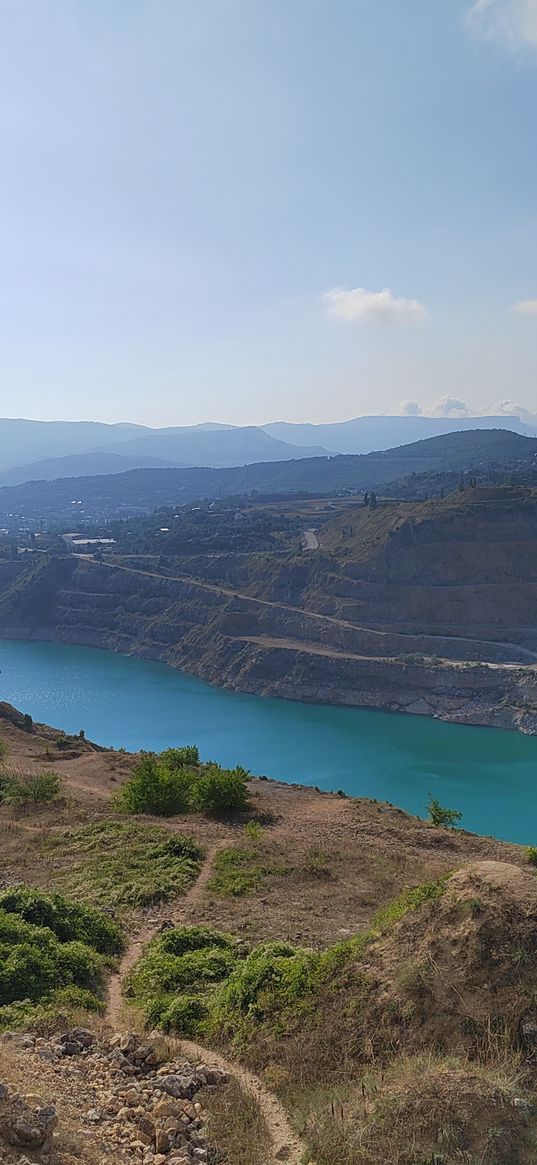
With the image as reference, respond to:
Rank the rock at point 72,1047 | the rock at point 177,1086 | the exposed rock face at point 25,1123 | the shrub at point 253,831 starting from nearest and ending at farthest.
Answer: the exposed rock face at point 25,1123
the rock at point 177,1086
the rock at point 72,1047
the shrub at point 253,831

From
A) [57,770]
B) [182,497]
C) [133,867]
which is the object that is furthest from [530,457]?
[133,867]

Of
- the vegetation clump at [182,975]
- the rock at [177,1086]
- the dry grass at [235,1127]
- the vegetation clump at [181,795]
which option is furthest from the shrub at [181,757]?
the dry grass at [235,1127]

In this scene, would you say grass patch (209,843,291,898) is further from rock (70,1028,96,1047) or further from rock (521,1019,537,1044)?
rock (521,1019,537,1044)

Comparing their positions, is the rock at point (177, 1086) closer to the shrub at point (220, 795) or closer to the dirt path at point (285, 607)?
the shrub at point (220, 795)

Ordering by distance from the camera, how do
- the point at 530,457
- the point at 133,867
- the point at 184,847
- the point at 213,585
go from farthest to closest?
the point at 530,457 → the point at 213,585 → the point at 184,847 → the point at 133,867

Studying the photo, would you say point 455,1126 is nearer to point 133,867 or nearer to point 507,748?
point 133,867

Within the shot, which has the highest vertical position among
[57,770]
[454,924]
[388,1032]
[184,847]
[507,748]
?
[454,924]

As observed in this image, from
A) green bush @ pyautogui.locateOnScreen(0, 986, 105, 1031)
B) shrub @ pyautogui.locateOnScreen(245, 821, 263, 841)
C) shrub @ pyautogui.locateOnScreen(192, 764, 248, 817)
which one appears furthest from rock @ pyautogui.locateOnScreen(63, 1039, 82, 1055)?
shrub @ pyautogui.locateOnScreen(192, 764, 248, 817)
